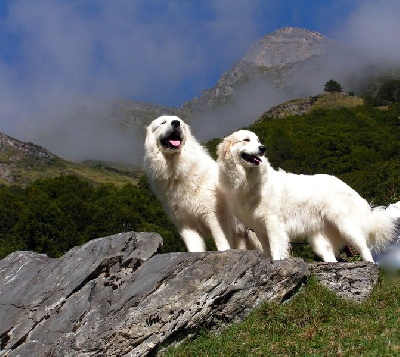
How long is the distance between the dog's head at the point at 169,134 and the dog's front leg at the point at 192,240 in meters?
1.60

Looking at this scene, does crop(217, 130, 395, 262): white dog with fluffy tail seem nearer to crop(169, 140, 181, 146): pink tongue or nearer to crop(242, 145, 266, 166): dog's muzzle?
crop(242, 145, 266, 166): dog's muzzle

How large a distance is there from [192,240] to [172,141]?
6.49ft

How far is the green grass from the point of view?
24.1 ft

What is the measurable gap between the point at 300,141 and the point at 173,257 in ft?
230

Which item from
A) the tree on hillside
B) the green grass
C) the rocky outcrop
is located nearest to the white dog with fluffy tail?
the rocky outcrop

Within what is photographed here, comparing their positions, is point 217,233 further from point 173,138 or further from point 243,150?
point 173,138

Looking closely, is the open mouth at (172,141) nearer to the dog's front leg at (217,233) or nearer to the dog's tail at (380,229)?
the dog's front leg at (217,233)

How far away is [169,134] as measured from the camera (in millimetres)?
10594

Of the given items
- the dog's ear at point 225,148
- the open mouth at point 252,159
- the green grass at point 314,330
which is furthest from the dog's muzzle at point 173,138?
the green grass at point 314,330

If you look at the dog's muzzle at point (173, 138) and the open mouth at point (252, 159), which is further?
the dog's muzzle at point (173, 138)

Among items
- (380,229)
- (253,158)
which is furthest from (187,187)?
(380,229)

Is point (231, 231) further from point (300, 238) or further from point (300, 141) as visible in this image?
point (300, 141)

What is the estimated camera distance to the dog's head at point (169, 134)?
1057 centimetres

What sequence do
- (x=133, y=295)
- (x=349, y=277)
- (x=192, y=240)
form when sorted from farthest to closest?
(x=192, y=240) → (x=349, y=277) → (x=133, y=295)
